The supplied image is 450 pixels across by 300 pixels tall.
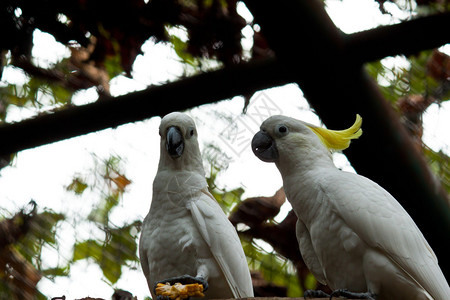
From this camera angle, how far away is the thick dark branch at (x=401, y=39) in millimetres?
2363

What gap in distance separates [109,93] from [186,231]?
1114mm

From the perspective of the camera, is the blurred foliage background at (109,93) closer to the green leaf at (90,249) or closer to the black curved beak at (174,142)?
the green leaf at (90,249)

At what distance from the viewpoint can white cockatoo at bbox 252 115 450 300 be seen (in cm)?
208

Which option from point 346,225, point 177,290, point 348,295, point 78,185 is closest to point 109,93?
point 78,185

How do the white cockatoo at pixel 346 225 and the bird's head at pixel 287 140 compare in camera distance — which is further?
the bird's head at pixel 287 140

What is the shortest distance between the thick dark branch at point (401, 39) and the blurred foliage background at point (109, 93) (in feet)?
0.48

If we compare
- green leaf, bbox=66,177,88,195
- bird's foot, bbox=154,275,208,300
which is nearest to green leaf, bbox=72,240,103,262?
green leaf, bbox=66,177,88,195

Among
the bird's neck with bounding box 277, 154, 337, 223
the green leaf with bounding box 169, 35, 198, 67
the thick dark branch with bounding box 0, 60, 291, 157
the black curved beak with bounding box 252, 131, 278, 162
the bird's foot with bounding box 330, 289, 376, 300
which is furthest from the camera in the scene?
the green leaf with bounding box 169, 35, 198, 67

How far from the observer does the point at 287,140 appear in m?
2.46

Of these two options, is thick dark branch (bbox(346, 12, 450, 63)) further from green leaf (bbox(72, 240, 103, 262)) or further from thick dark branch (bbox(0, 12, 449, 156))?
green leaf (bbox(72, 240, 103, 262))

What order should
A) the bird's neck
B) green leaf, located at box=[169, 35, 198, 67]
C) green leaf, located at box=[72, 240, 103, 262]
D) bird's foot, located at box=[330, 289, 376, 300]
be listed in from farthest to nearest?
green leaf, located at box=[72, 240, 103, 262] → green leaf, located at box=[169, 35, 198, 67] → the bird's neck → bird's foot, located at box=[330, 289, 376, 300]

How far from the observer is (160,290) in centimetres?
208

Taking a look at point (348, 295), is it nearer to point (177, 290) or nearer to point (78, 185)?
point (177, 290)

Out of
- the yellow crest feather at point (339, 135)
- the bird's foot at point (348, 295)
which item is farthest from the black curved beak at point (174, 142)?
the bird's foot at point (348, 295)
